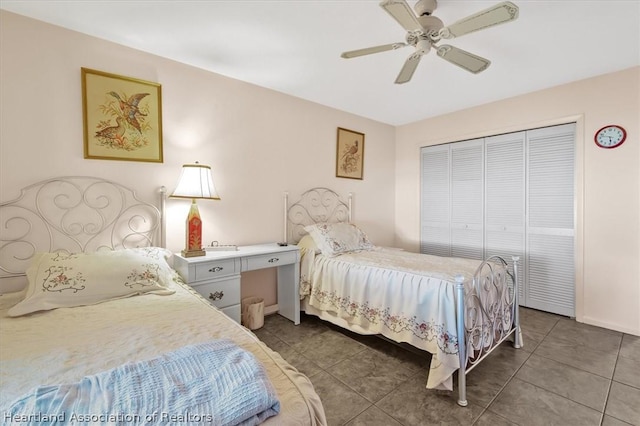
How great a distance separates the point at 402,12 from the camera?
152 centimetres

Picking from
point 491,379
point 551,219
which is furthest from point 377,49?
point 551,219

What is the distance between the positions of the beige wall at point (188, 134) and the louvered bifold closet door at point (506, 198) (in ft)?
4.77

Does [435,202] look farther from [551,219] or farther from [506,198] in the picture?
[551,219]

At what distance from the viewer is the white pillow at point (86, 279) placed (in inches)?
59.9

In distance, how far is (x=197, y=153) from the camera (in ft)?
8.65

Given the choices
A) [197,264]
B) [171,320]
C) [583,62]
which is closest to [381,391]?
[171,320]

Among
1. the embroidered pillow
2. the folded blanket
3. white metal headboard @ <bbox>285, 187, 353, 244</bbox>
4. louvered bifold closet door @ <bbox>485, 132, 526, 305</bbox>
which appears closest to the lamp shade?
white metal headboard @ <bbox>285, 187, 353, 244</bbox>

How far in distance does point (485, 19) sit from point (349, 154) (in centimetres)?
245

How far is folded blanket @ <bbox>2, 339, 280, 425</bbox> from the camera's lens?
2.14ft

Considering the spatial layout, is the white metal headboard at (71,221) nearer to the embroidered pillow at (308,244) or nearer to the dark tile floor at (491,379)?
the embroidered pillow at (308,244)

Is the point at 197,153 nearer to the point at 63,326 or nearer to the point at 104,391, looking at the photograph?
the point at 63,326

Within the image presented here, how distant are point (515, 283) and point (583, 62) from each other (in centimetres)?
203

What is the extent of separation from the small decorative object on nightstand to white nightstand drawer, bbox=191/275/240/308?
10.7 inches

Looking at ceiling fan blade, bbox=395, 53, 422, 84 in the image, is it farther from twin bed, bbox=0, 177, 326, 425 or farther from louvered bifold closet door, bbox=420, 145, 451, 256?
louvered bifold closet door, bbox=420, 145, 451, 256
